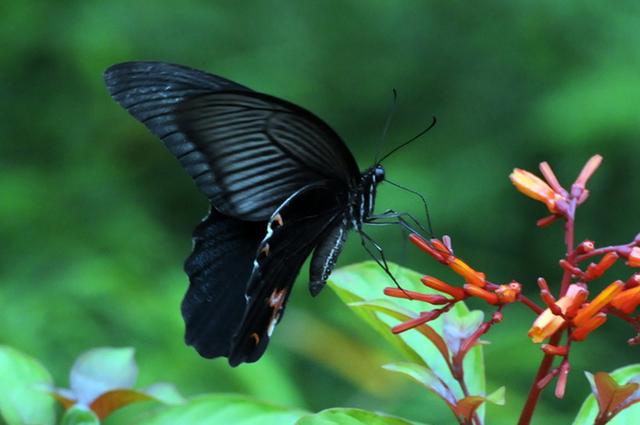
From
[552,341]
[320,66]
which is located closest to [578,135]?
[320,66]

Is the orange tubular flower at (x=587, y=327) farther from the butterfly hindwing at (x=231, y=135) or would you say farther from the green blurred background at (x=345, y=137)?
the green blurred background at (x=345, y=137)

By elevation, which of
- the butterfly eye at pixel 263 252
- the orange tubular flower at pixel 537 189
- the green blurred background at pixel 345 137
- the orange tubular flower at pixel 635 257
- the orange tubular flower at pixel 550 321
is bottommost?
the green blurred background at pixel 345 137

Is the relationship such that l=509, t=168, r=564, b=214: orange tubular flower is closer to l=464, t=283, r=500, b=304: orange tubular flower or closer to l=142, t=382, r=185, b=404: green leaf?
l=464, t=283, r=500, b=304: orange tubular flower

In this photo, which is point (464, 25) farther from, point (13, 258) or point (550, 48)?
point (13, 258)

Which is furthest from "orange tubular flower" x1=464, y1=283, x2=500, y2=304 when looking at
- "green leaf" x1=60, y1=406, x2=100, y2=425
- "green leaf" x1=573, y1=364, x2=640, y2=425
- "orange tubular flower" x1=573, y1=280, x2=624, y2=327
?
"green leaf" x1=60, y1=406, x2=100, y2=425

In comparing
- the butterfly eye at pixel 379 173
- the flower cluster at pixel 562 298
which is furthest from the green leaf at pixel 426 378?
the butterfly eye at pixel 379 173
